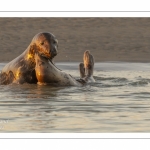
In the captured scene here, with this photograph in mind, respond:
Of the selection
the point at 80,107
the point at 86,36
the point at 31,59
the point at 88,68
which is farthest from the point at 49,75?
the point at 86,36

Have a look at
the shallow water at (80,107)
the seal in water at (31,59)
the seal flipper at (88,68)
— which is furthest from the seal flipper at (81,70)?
the seal in water at (31,59)

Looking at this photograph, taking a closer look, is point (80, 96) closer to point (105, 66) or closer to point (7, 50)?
point (105, 66)

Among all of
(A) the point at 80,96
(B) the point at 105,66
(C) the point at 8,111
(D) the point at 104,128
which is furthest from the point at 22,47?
(D) the point at 104,128

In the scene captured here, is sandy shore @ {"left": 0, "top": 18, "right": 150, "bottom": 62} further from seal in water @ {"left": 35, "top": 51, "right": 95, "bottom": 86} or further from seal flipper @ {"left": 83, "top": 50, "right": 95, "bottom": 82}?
seal in water @ {"left": 35, "top": 51, "right": 95, "bottom": 86}

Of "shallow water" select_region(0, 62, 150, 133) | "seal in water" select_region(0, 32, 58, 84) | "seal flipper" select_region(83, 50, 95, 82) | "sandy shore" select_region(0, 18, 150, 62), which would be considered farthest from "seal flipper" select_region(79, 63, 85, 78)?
"sandy shore" select_region(0, 18, 150, 62)

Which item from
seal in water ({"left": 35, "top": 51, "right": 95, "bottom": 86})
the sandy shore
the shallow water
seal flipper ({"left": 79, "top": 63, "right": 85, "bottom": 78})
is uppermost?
the sandy shore

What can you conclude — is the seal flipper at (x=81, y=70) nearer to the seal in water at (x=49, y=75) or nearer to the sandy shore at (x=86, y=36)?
the seal in water at (x=49, y=75)

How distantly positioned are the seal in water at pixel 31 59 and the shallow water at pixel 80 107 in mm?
182

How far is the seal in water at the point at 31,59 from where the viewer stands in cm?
1235

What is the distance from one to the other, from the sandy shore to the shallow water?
16.0ft

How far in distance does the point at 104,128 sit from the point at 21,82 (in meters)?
3.83

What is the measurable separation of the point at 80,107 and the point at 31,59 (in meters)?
2.43

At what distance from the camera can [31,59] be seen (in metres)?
12.7

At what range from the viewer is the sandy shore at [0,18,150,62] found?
19078mm
